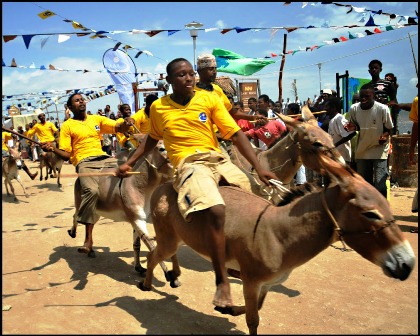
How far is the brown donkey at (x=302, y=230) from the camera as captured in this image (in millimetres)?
2654

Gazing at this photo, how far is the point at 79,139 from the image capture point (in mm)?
5949

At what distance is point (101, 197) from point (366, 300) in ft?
12.1

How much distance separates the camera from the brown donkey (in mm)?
2654

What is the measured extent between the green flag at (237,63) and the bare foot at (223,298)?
865cm

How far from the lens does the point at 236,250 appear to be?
3.32 m

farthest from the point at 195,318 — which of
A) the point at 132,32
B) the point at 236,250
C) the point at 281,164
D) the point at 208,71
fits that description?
the point at 132,32

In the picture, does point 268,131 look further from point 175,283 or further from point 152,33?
point 152,33

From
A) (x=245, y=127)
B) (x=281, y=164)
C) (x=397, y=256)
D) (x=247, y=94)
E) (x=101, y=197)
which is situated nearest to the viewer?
(x=397, y=256)

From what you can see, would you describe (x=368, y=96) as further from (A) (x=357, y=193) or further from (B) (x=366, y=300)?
(A) (x=357, y=193)

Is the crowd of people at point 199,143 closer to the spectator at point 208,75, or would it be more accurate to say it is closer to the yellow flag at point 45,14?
the spectator at point 208,75

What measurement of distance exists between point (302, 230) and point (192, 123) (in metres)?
1.44

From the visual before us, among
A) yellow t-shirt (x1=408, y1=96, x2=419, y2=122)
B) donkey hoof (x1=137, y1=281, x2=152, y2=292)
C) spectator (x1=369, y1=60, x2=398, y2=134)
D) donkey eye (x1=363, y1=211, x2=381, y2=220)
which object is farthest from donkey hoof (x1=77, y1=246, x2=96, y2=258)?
spectator (x1=369, y1=60, x2=398, y2=134)

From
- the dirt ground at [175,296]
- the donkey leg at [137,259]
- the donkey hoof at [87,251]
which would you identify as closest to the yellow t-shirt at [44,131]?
the dirt ground at [175,296]

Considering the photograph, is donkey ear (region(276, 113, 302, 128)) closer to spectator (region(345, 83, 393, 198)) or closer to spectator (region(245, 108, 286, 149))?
spectator (region(245, 108, 286, 149))
